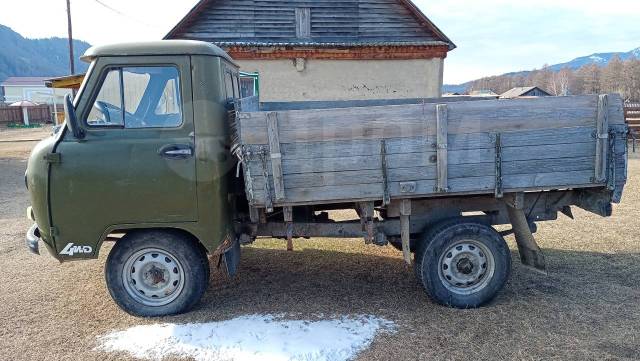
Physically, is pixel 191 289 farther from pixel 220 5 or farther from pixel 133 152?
pixel 220 5

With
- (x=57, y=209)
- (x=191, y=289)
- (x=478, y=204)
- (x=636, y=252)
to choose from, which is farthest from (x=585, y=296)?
(x=57, y=209)

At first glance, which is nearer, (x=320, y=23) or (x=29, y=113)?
(x=320, y=23)

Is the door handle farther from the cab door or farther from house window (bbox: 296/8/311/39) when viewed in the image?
house window (bbox: 296/8/311/39)

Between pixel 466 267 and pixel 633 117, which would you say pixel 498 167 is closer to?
pixel 466 267

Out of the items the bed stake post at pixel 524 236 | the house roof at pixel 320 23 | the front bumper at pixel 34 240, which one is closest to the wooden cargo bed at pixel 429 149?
the bed stake post at pixel 524 236

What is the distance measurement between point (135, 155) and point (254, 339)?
1882mm

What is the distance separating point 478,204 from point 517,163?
24.7 inches

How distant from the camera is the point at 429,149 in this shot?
4184 millimetres

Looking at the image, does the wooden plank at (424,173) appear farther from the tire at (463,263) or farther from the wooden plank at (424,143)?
the tire at (463,263)

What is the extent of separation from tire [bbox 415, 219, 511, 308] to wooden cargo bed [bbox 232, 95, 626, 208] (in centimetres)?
45

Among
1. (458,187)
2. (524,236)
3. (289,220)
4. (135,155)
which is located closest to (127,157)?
(135,155)

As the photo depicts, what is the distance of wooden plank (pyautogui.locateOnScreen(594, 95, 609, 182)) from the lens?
13.8ft

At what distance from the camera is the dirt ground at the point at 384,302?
12.7 feet

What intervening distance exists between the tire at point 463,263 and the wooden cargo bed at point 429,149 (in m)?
0.45
